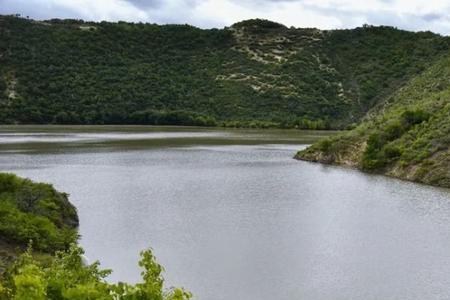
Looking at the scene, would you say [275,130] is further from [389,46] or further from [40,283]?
[40,283]

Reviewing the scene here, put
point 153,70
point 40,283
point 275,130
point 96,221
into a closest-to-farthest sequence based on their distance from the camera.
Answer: point 40,283
point 96,221
point 275,130
point 153,70

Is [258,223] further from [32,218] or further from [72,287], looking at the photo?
[72,287]

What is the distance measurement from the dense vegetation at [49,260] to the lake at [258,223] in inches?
60.2

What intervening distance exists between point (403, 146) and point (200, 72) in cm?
7878

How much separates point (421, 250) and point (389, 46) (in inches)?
4516

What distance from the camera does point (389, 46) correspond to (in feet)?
440

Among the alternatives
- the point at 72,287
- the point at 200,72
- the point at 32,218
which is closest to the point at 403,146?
the point at 32,218

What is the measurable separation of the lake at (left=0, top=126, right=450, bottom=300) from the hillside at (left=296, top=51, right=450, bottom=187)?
83.5 inches

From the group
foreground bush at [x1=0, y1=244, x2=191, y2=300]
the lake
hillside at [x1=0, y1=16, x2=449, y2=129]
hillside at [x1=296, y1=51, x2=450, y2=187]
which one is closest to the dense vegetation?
foreground bush at [x1=0, y1=244, x2=191, y2=300]

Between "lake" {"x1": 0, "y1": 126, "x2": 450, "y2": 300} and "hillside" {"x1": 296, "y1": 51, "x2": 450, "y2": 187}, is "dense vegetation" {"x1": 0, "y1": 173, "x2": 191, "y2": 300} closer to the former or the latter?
"lake" {"x1": 0, "y1": 126, "x2": 450, "y2": 300}

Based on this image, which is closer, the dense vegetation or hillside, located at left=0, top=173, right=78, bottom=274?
the dense vegetation

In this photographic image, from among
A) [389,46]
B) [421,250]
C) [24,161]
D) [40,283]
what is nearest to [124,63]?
[389,46]

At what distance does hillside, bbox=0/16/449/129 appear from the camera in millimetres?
111125

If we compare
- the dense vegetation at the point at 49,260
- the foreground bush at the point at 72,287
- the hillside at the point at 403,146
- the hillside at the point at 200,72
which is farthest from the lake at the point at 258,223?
the hillside at the point at 200,72
